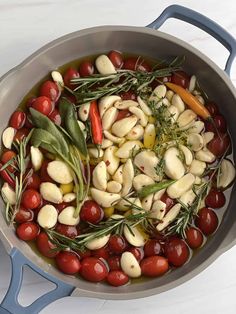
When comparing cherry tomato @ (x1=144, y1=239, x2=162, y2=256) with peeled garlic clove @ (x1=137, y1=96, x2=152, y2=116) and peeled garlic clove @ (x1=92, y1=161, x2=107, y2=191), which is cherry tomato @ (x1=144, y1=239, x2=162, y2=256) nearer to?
peeled garlic clove @ (x1=92, y1=161, x2=107, y2=191)

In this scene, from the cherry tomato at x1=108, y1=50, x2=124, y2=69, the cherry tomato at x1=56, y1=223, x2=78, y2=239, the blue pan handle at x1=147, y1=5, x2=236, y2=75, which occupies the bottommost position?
the cherry tomato at x1=56, y1=223, x2=78, y2=239

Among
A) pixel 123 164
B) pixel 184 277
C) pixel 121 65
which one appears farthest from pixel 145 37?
pixel 184 277

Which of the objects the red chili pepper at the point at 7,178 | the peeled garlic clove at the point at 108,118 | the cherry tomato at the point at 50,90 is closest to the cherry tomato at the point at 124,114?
the peeled garlic clove at the point at 108,118

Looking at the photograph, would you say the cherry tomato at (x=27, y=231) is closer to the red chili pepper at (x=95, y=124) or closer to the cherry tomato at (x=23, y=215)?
the cherry tomato at (x=23, y=215)

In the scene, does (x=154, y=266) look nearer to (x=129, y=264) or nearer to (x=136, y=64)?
(x=129, y=264)

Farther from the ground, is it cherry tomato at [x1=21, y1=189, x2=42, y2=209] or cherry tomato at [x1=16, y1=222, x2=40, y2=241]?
cherry tomato at [x1=21, y1=189, x2=42, y2=209]

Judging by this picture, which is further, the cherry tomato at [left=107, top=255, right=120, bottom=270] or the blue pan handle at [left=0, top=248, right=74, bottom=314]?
the cherry tomato at [left=107, top=255, right=120, bottom=270]

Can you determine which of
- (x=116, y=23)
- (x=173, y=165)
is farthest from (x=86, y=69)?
(x=173, y=165)

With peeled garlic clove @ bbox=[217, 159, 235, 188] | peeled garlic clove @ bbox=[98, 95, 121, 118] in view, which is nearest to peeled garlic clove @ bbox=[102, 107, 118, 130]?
peeled garlic clove @ bbox=[98, 95, 121, 118]
